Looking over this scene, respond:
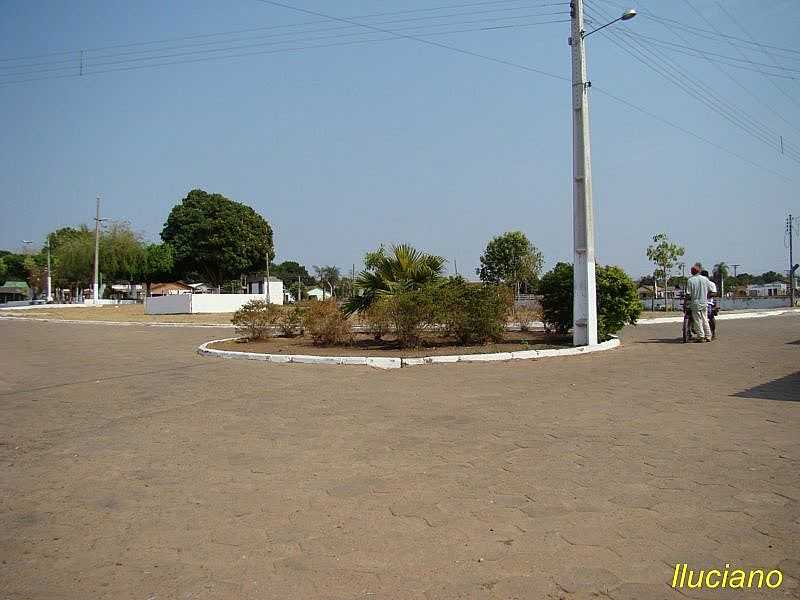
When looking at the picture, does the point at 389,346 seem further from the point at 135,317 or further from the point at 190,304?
the point at 190,304

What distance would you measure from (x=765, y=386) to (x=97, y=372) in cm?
1037

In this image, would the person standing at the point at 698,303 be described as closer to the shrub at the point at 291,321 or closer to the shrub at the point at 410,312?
the shrub at the point at 410,312

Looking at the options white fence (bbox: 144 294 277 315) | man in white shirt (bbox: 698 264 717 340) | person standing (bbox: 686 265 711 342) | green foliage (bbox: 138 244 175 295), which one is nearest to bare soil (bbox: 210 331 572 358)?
person standing (bbox: 686 265 711 342)

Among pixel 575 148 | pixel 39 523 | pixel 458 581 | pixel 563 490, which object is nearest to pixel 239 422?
pixel 39 523

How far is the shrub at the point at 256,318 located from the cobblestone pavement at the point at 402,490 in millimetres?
6745

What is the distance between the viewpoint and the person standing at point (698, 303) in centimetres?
1334

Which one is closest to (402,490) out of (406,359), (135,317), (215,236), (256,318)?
(406,359)

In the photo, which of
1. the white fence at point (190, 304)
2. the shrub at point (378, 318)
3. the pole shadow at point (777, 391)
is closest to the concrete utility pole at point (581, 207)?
the shrub at point (378, 318)

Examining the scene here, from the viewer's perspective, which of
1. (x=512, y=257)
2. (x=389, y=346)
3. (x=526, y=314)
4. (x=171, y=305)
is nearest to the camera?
(x=389, y=346)

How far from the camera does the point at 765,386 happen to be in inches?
314

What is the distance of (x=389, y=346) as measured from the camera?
1393 centimetres

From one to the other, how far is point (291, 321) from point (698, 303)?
9.38 meters

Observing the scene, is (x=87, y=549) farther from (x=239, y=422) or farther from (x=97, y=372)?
(x=97, y=372)

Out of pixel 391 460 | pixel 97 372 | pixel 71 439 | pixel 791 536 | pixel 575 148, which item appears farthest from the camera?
pixel 575 148
